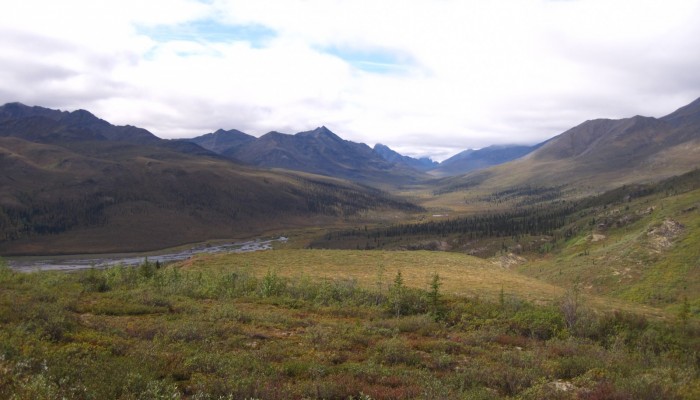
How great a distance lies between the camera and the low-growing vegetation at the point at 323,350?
507 inches

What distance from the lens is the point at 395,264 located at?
2995 inches

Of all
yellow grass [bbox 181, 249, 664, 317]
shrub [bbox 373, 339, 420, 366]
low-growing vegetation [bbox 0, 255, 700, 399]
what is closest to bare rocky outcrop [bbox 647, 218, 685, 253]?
yellow grass [bbox 181, 249, 664, 317]

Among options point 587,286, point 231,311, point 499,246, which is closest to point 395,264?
point 587,286

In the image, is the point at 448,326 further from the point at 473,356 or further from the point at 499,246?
the point at 499,246

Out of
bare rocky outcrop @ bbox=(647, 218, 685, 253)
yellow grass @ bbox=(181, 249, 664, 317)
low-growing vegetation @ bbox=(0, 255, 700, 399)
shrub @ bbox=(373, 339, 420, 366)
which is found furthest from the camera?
bare rocky outcrop @ bbox=(647, 218, 685, 253)

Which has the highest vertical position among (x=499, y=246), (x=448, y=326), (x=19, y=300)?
(x=19, y=300)

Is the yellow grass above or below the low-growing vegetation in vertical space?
below

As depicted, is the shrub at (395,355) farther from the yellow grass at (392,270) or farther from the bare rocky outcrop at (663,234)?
the bare rocky outcrop at (663,234)

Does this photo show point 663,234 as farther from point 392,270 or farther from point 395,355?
point 395,355

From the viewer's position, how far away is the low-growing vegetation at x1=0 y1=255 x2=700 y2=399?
42.2 ft

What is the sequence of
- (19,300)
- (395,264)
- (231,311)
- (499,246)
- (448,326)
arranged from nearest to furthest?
(19,300), (231,311), (448,326), (395,264), (499,246)

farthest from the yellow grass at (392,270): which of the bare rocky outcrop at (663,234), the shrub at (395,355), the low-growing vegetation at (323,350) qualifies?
the shrub at (395,355)

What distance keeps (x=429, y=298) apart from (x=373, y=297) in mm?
6676

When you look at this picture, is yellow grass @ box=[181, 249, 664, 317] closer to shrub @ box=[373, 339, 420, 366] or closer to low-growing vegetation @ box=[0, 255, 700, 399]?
low-growing vegetation @ box=[0, 255, 700, 399]
